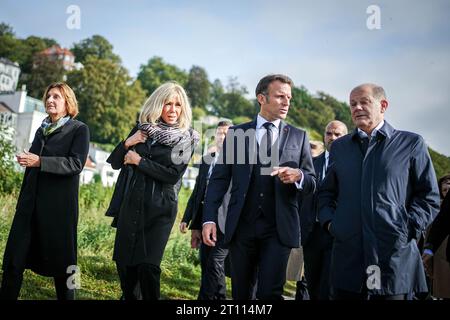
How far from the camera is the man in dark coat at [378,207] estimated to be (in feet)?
11.3

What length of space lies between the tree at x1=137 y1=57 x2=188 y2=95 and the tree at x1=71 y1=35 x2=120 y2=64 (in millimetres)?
12512

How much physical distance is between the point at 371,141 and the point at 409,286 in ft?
3.60

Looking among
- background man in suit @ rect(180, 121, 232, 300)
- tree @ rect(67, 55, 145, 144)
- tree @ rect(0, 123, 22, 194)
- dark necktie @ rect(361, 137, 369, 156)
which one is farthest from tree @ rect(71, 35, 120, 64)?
dark necktie @ rect(361, 137, 369, 156)

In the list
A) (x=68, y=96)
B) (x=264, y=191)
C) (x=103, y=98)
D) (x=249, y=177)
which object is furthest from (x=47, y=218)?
(x=103, y=98)

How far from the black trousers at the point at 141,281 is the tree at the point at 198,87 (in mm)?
110548

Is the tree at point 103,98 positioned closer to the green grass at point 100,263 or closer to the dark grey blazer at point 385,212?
the green grass at point 100,263

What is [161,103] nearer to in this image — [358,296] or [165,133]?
[165,133]

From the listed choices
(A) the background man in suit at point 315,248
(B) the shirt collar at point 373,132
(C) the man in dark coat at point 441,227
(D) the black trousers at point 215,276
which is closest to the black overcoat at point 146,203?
(B) the shirt collar at point 373,132

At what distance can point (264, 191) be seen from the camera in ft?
13.6

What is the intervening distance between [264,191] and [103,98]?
65688 millimetres

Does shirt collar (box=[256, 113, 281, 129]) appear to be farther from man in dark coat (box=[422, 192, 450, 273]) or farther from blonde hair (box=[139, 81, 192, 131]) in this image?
man in dark coat (box=[422, 192, 450, 273])

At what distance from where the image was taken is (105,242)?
934 cm

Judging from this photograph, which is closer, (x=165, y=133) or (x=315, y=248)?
(x=165, y=133)
